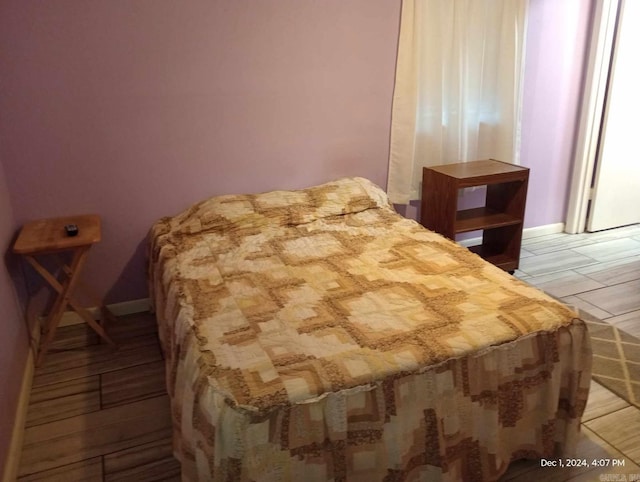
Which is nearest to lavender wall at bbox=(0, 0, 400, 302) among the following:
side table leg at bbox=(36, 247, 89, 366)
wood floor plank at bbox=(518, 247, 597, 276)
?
side table leg at bbox=(36, 247, 89, 366)

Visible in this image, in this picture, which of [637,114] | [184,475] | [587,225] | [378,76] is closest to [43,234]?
[184,475]

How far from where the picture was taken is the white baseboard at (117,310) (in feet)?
9.02

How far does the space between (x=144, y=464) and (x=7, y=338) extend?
0.73m

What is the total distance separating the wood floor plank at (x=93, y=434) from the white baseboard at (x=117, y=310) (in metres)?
0.80

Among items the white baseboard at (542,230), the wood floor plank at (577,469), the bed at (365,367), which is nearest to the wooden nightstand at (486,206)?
the white baseboard at (542,230)

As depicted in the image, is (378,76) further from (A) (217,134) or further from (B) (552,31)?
(B) (552,31)

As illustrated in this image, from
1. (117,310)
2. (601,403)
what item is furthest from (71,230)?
(601,403)

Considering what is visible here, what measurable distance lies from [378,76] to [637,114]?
2.03 metres

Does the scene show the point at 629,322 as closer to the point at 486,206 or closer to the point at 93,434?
the point at 486,206

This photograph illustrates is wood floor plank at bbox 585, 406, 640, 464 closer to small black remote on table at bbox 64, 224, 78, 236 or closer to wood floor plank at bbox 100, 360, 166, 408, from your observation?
wood floor plank at bbox 100, 360, 166, 408

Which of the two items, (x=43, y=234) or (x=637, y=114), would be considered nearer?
(x=43, y=234)

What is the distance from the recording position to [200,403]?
1442 mm

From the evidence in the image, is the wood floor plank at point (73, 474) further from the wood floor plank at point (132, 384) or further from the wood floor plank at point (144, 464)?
the wood floor plank at point (132, 384)

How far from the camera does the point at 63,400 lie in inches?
85.7
